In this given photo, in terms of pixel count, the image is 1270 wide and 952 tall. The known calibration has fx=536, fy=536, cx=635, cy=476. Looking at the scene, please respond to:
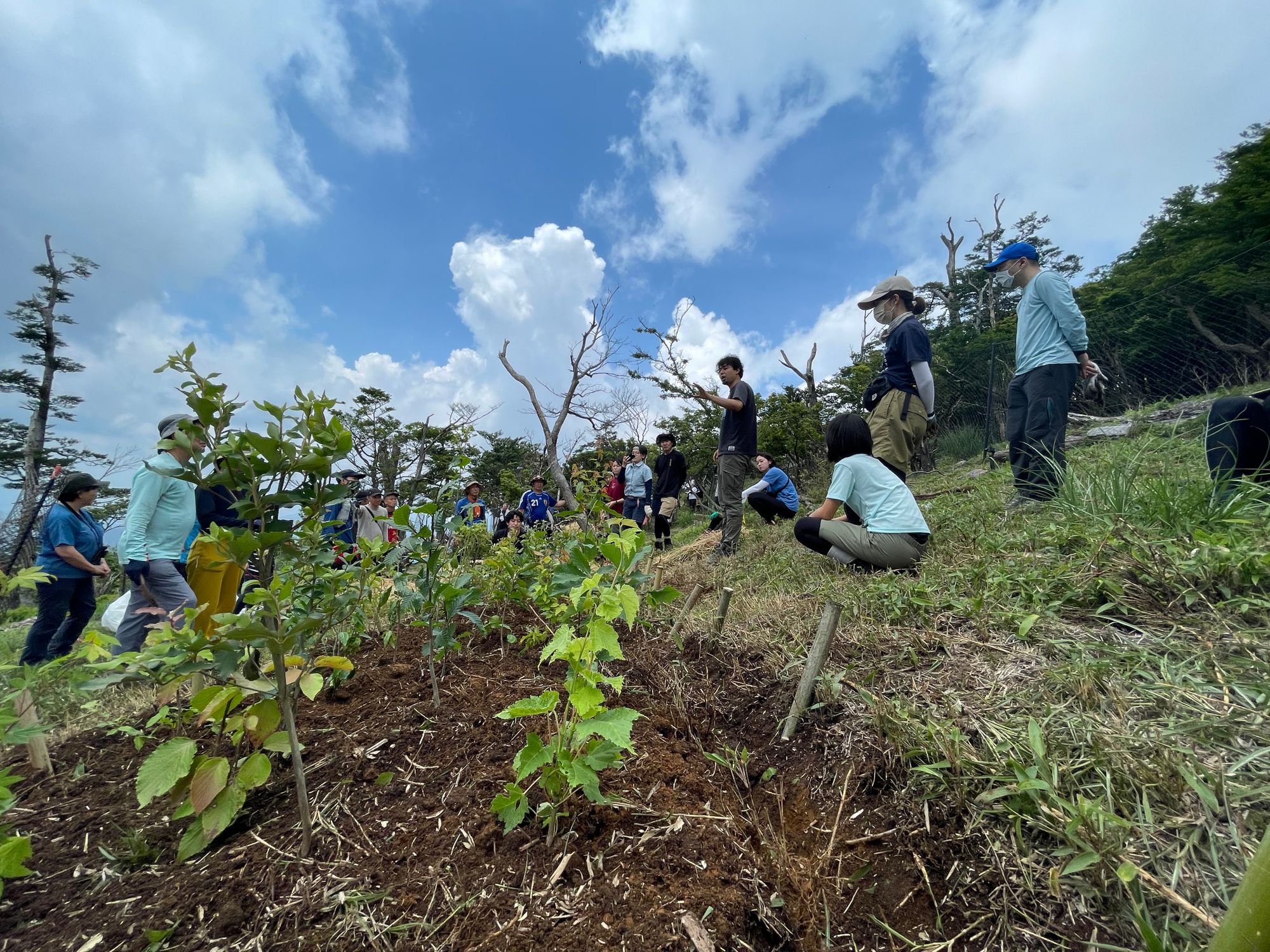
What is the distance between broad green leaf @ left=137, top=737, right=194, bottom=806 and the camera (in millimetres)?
1118

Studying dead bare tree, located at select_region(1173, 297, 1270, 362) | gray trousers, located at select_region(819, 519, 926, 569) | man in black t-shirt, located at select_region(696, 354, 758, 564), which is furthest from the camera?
dead bare tree, located at select_region(1173, 297, 1270, 362)

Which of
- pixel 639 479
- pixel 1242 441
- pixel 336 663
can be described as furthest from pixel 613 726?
pixel 639 479

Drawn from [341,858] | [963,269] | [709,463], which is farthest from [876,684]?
[963,269]

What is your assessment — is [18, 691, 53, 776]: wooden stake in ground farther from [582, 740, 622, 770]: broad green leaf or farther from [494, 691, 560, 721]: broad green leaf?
[582, 740, 622, 770]: broad green leaf

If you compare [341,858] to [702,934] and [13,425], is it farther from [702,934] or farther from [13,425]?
[13,425]

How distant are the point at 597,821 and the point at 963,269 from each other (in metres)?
32.0

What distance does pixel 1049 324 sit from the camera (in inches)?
137

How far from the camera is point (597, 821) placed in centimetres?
133

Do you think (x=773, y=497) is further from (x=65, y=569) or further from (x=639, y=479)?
(x=65, y=569)

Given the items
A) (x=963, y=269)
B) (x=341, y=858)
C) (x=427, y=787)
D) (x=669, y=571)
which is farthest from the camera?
(x=963, y=269)

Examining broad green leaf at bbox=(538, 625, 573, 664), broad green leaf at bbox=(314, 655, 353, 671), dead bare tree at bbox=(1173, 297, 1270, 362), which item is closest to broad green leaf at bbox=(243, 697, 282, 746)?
broad green leaf at bbox=(314, 655, 353, 671)

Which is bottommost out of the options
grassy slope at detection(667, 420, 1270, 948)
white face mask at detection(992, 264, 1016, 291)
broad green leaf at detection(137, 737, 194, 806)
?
grassy slope at detection(667, 420, 1270, 948)

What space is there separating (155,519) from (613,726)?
3.63 metres

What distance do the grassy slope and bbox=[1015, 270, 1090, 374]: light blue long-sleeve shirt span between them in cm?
87
